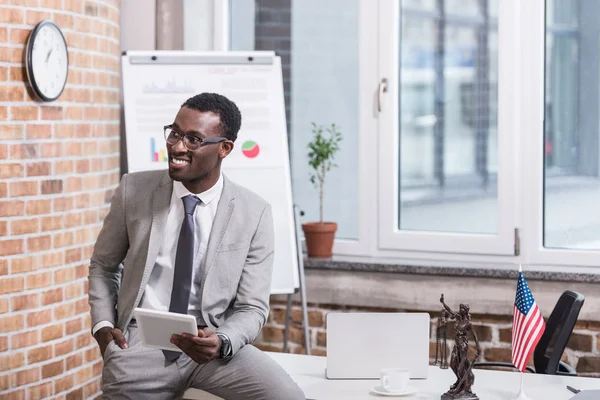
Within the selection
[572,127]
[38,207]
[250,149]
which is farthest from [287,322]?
[572,127]

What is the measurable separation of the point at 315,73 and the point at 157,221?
197cm

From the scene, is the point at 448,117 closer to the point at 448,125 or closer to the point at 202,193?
the point at 448,125

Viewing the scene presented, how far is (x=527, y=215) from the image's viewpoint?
13.7 ft

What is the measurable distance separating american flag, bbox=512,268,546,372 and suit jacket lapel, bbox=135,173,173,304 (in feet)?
3.73

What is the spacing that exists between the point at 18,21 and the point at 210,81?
0.92m

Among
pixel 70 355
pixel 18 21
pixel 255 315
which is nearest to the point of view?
pixel 255 315

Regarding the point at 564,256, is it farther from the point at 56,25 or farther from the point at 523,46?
the point at 56,25

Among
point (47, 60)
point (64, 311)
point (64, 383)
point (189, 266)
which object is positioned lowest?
point (64, 383)

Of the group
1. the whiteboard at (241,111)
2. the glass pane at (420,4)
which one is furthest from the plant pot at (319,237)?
the glass pane at (420,4)

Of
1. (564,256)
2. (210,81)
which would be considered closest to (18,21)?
(210,81)

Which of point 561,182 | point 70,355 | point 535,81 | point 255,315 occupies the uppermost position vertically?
point 535,81

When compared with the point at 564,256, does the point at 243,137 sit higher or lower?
higher

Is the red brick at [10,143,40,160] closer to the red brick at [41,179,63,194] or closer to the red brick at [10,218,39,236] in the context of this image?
the red brick at [41,179,63,194]

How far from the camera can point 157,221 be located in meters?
2.80
